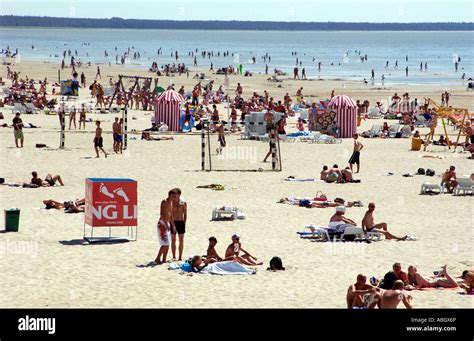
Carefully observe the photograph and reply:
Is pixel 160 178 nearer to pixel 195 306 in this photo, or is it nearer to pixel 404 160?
pixel 404 160

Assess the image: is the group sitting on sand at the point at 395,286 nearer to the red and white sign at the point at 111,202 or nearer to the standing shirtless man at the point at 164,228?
the standing shirtless man at the point at 164,228

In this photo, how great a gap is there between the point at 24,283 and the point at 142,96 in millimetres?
33862

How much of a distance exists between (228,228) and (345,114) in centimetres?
1782

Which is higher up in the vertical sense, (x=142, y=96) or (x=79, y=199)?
(x=142, y=96)

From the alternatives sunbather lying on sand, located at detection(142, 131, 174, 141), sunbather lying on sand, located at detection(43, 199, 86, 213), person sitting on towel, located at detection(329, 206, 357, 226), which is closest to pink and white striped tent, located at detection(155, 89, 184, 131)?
sunbather lying on sand, located at detection(142, 131, 174, 141)

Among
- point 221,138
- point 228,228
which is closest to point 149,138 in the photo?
point 221,138

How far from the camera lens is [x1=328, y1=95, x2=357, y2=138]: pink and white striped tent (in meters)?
36.4

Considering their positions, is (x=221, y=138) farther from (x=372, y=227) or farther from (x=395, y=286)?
(x=395, y=286)

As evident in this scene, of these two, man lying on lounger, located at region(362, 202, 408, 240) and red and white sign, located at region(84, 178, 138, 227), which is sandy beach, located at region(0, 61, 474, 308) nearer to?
man lying on lounger, located at region(362, 202, 408, 240)

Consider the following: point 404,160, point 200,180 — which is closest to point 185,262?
point 200,180

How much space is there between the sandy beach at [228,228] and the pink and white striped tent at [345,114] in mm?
1526

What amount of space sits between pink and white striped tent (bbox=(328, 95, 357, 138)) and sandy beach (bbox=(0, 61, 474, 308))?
1526 millimetres

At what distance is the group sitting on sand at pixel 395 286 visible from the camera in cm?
1279
